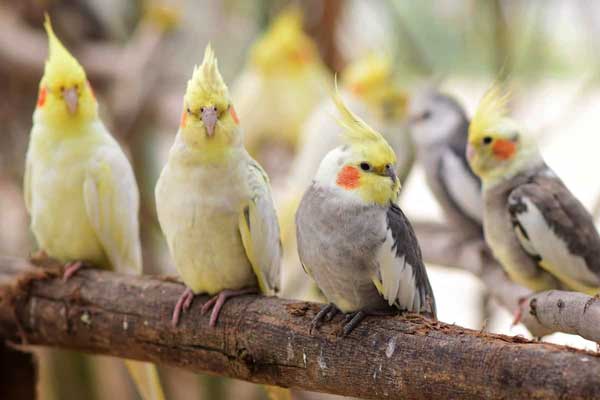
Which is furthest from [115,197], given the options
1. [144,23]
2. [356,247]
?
[144,23]

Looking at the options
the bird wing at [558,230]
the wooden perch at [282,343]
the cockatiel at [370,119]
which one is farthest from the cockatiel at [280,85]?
the bird wing at [558,230]

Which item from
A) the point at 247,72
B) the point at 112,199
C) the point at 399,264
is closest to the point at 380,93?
the point at 247,72

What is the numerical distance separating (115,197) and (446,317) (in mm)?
2840

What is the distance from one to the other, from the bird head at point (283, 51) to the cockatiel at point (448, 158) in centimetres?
111

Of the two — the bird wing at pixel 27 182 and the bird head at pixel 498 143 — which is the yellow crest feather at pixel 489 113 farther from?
the bird wing at pixel 27 182

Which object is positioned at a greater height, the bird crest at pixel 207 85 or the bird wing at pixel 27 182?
the bird crest at pixel 207 85

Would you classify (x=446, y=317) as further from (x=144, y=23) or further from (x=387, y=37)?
(x=144, y=23)

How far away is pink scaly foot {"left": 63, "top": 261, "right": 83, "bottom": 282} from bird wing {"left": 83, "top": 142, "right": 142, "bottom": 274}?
10 cm

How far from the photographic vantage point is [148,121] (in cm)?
410

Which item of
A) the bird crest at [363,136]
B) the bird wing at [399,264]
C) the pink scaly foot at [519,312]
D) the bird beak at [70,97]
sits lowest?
the pink scaly foot at [519,312]

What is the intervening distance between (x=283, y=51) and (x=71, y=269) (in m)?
2.03

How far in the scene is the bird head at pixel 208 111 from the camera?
5.70ft

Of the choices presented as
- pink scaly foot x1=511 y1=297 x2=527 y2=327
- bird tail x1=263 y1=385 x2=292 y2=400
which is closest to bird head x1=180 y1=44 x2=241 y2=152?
bird tail x1=263 y1=385 x2=292 y2=400

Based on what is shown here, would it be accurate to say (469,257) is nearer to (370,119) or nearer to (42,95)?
(370,119)
